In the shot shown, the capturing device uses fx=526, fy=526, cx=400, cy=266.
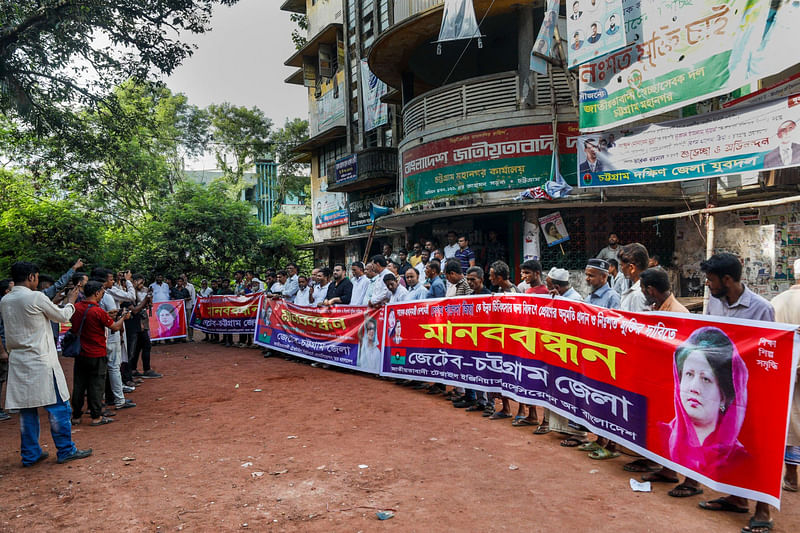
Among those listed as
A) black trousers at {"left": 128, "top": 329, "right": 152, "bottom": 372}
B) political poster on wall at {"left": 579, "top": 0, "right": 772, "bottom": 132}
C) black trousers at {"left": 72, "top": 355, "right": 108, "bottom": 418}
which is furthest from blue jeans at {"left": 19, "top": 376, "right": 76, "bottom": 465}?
political poster on wall at {"left": 579, "top": 0, "right": 772, "bottom": 132}

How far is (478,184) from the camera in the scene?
13.3 m

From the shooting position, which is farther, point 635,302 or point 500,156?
point 500,156

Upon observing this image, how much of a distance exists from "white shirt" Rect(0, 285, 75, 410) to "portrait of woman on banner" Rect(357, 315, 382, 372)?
4.42m

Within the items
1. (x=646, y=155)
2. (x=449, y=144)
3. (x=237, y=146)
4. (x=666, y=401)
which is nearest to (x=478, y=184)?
(x=449, y=144)

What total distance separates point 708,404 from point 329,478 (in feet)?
9.76

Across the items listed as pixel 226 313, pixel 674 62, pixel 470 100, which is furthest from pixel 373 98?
pixel 674 62

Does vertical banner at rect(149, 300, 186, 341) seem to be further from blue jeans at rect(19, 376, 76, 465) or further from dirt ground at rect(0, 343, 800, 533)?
blue jeans at rect(19, 376, 76, 465)

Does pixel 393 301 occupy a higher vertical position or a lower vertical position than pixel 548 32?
lower

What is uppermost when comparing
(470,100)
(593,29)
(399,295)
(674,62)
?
(593,29)

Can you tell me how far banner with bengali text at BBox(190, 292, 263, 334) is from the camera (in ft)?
44.3

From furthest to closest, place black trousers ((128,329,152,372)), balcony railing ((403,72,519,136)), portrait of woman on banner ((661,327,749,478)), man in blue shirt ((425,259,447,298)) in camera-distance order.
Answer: balcony railing ((403,72,519,136)), black trousers ((128,329,152,372)), man in blue shirt ((425,259,447,298)), portrait of woman on banner ((661,327,749,478))

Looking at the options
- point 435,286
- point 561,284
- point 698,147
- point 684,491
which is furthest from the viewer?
point 698,147

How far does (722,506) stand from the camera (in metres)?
3.68

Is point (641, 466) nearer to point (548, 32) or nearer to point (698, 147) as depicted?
point (698, 147)
